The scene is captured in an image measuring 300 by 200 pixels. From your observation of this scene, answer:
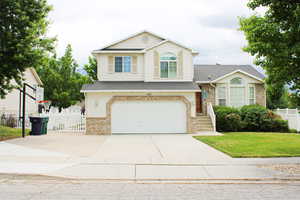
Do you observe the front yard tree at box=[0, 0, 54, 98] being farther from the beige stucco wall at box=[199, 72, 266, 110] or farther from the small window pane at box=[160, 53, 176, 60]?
the beige stucco wall at box=[199, 72, 266, 110]

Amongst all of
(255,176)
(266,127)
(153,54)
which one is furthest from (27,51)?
(266,127)

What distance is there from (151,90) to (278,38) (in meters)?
10.3

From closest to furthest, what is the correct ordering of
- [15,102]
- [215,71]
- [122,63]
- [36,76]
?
[122,63]
[215,71]
[15,102]
[36,76]

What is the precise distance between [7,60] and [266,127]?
59.7ft

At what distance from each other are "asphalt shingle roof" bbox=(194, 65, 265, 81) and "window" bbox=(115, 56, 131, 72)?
20.1ft

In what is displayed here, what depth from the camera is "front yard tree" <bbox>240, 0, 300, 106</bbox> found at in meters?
9.37

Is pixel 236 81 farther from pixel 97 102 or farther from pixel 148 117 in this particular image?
pixel 97 102

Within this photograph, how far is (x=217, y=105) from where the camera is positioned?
2294 cm

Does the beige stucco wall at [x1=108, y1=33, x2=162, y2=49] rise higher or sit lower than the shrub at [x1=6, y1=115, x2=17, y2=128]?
higher

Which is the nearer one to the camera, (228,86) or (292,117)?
(292,117)

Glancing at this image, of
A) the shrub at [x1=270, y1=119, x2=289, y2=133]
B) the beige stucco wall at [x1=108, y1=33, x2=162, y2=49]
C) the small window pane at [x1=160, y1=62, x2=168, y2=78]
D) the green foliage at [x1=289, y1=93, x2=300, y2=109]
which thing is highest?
the beige stucco wall at [x1=108, y1=33, x2=162, y2=49]

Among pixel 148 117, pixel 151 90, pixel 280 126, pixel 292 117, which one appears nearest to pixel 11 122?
pixel 148 117

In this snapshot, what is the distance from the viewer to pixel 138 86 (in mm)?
19438

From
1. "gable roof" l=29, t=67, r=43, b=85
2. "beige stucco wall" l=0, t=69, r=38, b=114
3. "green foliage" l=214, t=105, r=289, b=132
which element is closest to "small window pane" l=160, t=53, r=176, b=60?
"green foliage" l=214, t=105, r=289, b=132
